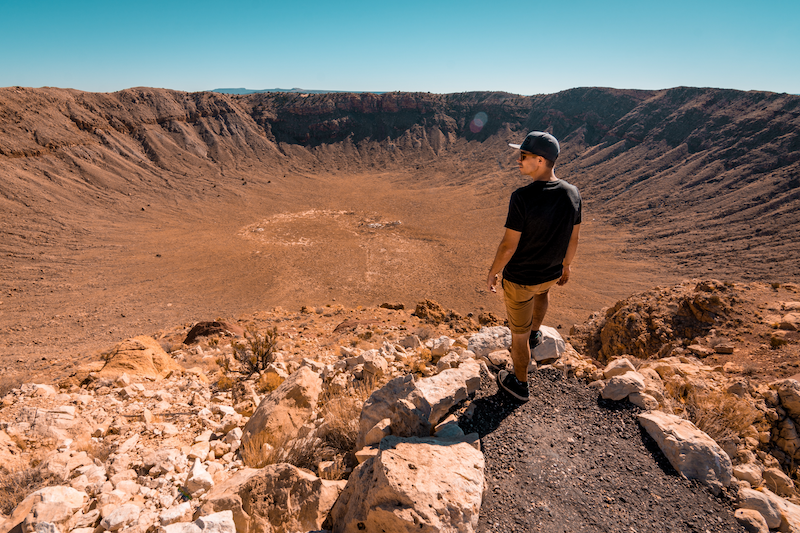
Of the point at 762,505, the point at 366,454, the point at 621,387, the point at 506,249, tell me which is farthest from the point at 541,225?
the point at 762,505

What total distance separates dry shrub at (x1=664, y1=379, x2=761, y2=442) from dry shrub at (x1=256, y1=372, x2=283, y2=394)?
452 cm

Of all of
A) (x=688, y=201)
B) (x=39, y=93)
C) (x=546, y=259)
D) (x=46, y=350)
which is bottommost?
(x=46, y=350)

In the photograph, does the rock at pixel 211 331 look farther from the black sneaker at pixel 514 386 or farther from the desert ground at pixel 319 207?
the black sneaker at pixel 514 386

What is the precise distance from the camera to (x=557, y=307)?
18.5m

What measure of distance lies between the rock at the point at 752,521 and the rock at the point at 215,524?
3.09m

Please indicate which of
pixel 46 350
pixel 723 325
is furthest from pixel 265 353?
pixel 46 350

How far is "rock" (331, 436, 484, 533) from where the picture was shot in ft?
6.10

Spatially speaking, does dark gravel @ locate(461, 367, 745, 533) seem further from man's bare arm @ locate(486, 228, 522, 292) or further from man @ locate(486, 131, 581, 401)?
man's bare arm @ locate(486, 228, 522, 292)

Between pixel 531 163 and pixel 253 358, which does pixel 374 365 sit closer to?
pixel 253 358

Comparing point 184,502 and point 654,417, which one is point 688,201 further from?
point 184,502

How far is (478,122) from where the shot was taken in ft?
192


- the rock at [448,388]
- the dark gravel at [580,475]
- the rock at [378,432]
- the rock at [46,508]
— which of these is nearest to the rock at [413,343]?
the rock at [448,388]

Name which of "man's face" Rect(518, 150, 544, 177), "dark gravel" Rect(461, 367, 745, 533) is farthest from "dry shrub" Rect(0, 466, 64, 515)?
"man's face" Rect(518, 150, 544, 177)

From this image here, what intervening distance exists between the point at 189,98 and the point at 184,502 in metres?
59.3
